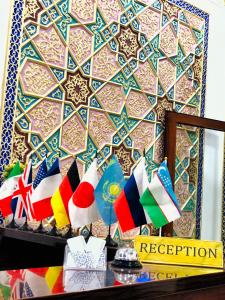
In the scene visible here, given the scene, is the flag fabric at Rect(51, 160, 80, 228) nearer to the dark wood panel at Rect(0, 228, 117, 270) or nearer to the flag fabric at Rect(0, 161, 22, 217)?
the dark wood panel at Rect(0, 228, 117, 270)

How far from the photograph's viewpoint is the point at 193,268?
1604 millimetres

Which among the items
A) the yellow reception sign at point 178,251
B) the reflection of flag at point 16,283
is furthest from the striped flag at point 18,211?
the reflection of flag at point 16,283

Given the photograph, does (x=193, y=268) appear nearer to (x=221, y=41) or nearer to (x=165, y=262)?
(x=165, y=262)

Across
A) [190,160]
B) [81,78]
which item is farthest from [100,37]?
[190,160]

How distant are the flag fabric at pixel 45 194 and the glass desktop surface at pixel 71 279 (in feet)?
3.26

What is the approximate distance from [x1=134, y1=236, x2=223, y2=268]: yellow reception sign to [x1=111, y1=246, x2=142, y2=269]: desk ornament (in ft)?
0.54

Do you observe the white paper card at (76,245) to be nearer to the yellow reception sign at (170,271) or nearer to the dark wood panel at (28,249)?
the yellow reception sign at (170,271)

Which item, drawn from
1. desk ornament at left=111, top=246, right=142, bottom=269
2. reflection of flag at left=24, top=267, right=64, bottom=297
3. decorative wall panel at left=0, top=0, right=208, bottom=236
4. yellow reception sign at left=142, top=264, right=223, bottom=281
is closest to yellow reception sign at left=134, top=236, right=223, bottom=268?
yellow reception sign at left=142, top=264, right=223, bottom=281

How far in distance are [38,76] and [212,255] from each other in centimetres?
231

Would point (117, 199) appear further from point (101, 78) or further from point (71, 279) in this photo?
point (101, 78)

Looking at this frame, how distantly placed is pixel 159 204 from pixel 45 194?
77cm

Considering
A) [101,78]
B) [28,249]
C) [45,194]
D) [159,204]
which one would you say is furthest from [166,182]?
[101,78]

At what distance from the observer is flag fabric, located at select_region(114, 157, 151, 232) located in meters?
2.05

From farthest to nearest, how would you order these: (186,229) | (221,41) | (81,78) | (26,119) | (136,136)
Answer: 1. (221,41)
2. (186,229)
3. (136,136)
4. (81,78)
5. (26,119)
